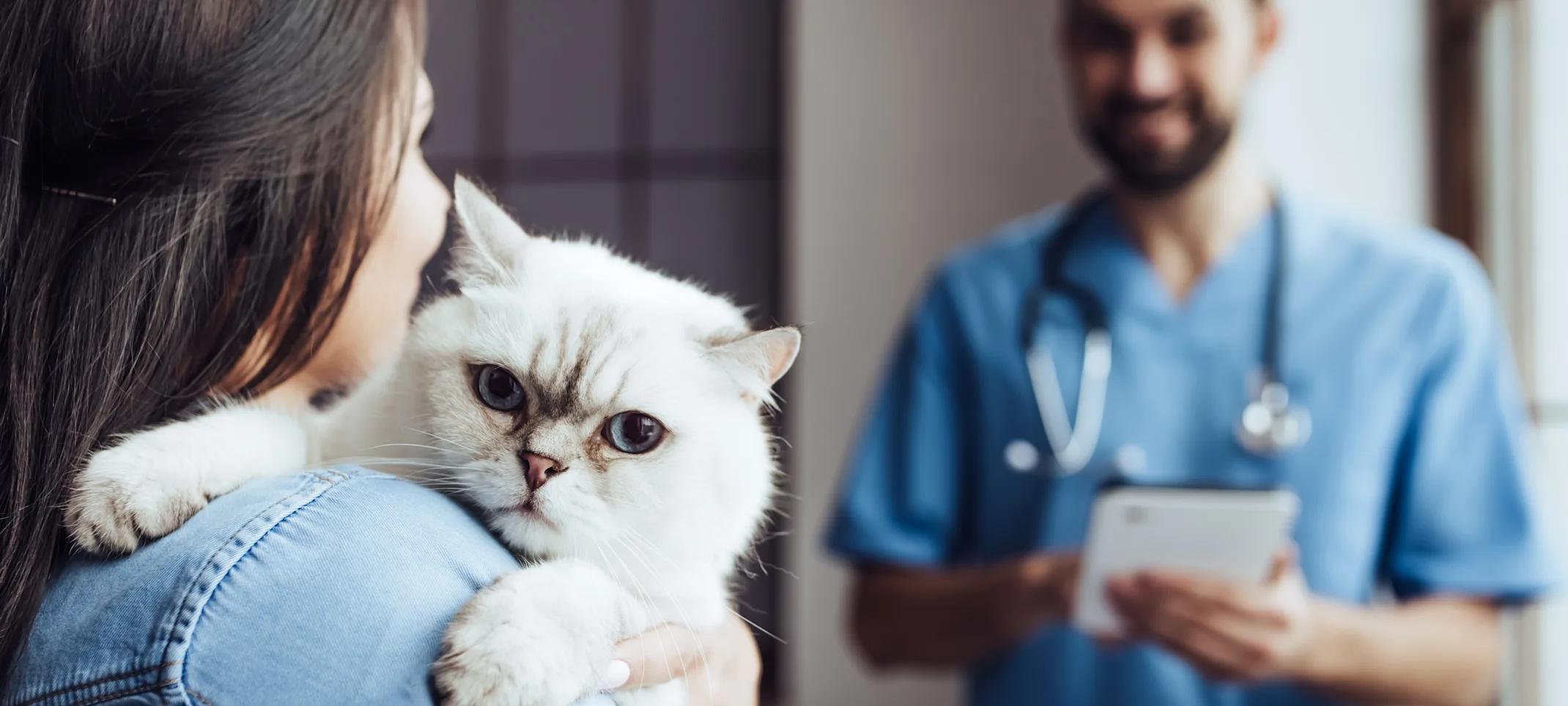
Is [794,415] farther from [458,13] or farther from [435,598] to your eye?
[435,598]

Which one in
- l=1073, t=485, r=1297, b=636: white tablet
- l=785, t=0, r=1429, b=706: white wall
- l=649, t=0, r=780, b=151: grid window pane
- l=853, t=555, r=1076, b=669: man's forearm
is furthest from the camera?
l=649, t=0, r=780, b=151: grid window pane

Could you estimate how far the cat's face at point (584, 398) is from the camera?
0.65m

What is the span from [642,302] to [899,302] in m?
2.41

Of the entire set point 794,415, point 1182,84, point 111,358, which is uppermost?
point 1182,84

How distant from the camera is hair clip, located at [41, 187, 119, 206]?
617mm

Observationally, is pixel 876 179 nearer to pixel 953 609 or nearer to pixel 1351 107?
pixel 1351 107

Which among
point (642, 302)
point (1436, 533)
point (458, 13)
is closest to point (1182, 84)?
point (1436, 533)

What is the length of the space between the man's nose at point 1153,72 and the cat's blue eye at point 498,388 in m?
1.35

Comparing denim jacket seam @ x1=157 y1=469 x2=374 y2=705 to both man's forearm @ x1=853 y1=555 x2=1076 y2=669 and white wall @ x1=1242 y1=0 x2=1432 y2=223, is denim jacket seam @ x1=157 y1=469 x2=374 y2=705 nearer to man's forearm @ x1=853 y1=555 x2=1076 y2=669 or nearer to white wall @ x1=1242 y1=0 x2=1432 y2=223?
man's forearm @ x1=853 y1=555 x2=1076 y2=669

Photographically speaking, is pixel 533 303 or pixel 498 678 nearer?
pixel 498 678

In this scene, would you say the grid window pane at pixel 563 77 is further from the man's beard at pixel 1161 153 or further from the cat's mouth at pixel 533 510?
the cat's mouth at pixel 533 510

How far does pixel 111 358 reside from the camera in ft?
2.01

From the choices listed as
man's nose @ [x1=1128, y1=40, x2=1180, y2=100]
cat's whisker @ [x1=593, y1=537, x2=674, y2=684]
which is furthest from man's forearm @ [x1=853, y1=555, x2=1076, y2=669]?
cat's whisker @ [x1=593, y1=537, x2=674, y2=684]

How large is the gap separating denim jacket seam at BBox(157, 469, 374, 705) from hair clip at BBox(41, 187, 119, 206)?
23cm
